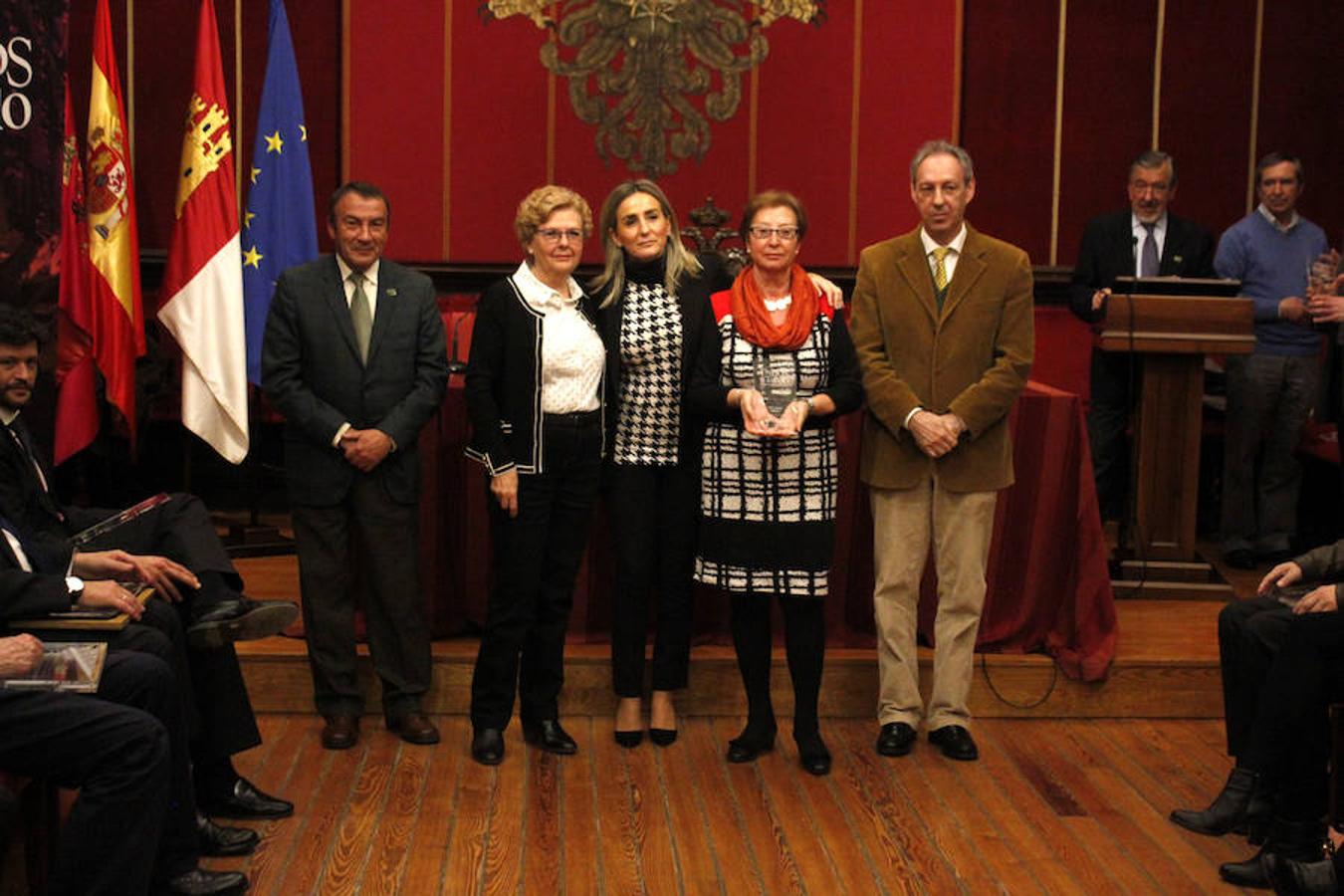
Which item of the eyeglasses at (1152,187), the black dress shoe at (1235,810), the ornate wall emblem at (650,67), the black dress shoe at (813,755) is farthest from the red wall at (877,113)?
the black dress shoe at (1235,810)

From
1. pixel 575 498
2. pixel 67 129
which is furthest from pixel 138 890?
pixel 67 129

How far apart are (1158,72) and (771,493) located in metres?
4.19

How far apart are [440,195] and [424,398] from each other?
3.12m

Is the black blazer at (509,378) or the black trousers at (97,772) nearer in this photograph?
the black trousers at (97,772)

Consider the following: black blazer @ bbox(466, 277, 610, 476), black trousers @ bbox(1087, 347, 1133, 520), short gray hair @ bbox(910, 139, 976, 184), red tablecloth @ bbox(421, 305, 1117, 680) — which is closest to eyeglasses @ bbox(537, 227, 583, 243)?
black blazer @ bbox(466, 277, 610, 476)

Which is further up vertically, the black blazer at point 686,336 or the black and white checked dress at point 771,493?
the black blazer at point 686,336

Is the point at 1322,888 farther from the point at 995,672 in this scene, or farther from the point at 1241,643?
the point at 995,672

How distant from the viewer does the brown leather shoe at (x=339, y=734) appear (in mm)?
4887

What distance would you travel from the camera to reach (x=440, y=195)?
7.78m

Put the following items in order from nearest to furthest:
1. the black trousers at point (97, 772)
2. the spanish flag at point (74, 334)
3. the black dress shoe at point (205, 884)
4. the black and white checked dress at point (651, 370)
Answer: the black trousers at point (97, 772) → the black dress shoe at point (205, 884) → the black and white checked dress at point (651, 370) → the spanish flag at point (74, 334)

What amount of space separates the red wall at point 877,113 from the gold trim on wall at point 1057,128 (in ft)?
0.03

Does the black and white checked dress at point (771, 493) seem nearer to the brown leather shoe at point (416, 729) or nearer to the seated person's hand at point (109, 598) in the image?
the brown leather shoe at point (416, 729)

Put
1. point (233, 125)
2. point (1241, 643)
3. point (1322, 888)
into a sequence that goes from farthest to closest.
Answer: point (233, 125), point (1241, 643), point (1322, 888)

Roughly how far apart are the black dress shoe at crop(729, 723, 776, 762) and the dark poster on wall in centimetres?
260
